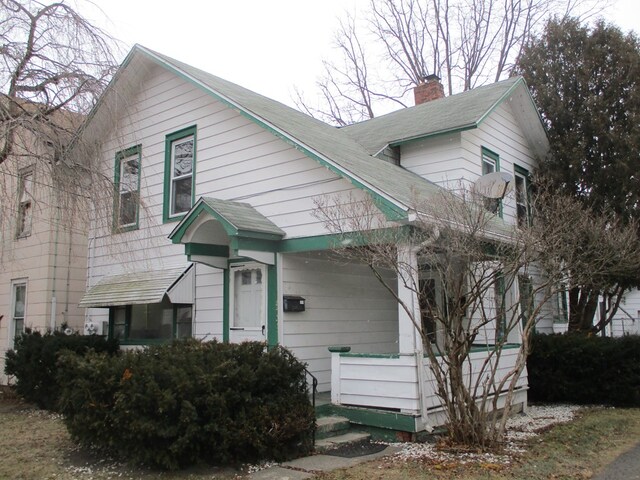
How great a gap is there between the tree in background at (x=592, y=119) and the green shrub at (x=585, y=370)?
3.64ft

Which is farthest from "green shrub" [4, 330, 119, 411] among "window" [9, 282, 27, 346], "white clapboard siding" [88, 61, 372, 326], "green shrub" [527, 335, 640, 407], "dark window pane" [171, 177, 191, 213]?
"green shrub" [527, 335, 640, 407]

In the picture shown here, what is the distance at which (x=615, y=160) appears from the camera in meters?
12.1

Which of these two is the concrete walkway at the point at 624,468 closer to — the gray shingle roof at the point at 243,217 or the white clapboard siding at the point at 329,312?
the white clapboard siding at the point at 329,312

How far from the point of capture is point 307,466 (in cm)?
661

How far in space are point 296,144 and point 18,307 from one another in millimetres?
9344

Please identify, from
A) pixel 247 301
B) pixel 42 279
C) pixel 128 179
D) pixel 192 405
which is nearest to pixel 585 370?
pixel 247 301

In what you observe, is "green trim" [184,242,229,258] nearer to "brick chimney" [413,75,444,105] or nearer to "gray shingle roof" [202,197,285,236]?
"gray shingle roof" [202,197,285,236]

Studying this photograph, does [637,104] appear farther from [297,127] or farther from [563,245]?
[297,127]

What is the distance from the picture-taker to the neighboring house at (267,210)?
8641 millimetres

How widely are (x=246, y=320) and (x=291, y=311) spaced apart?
101 cm

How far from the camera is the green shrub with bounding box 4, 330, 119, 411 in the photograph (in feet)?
33.9

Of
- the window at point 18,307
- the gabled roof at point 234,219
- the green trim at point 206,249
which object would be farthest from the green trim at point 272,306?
the window at point 18,307

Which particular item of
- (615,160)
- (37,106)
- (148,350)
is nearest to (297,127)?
(37,106)

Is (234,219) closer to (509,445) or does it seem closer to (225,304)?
(225,304)
